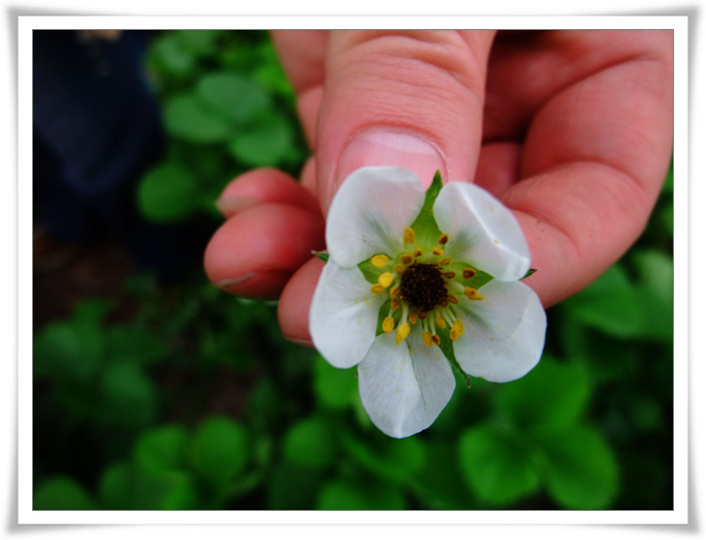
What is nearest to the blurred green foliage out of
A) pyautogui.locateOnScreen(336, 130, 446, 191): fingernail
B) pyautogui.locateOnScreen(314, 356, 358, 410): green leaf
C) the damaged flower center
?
pyautogui.locateOnScreen(314, 356, 358, 410): green leaf

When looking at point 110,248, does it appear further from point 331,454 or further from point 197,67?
point 331,454

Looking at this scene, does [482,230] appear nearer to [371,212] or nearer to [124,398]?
[371,212]

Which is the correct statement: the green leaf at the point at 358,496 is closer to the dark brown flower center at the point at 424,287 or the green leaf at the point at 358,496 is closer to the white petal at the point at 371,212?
the dark brown flower center at the point at 424,287

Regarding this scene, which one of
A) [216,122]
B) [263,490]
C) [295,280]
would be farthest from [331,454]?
[216,122]

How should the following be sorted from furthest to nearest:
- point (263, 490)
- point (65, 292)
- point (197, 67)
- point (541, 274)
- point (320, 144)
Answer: point (65, 292) → point (197, 67) → point (263, 490) → point (541, 274) → point (320, 144)

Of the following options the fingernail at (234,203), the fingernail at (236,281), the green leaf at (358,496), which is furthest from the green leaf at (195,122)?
the green leaf at (358,496)
